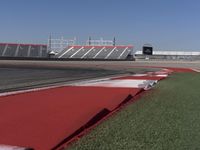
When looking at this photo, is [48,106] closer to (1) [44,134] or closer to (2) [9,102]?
(2) [9,102]

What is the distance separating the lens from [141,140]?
742cm

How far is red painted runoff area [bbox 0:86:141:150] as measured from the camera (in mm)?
7384

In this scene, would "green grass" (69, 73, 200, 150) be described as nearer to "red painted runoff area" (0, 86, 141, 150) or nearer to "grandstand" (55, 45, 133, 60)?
"red painted runoff area" (0, 86, 141, 150)

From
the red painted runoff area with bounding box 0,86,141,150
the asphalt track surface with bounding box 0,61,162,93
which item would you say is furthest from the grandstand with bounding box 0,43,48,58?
the red painted runoff area with bounding box 0,86,141,150

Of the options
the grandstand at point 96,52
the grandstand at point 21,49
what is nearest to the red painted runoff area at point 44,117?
→ the grandstand at point 96,52

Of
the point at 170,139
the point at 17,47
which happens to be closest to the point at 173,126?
the point at 170,139

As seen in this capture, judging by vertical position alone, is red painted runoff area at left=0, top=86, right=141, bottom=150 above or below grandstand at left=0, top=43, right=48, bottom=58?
below

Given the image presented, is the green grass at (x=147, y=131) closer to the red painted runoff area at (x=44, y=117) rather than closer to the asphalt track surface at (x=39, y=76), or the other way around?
the red painted runoff area at (x=44, y=117)

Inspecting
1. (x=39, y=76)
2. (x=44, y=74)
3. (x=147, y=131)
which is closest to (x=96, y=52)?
(x=44, y=74)

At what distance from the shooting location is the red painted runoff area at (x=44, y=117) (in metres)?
7.38

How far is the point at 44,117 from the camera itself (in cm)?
993

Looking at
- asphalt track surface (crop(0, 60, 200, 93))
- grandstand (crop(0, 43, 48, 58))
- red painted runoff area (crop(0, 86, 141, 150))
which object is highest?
grandstand (crop(0, 43, 48, 58))

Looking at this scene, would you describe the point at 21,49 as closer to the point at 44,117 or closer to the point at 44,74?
the point at 44,74

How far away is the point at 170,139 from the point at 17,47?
382 feet
